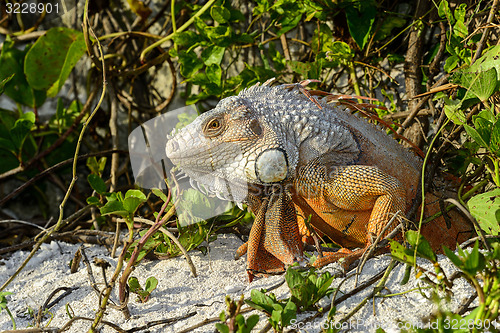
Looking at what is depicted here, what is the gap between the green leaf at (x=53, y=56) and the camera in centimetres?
394

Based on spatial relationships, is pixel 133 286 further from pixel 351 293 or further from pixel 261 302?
pixel 351 293

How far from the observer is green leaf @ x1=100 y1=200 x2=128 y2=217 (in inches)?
80.5

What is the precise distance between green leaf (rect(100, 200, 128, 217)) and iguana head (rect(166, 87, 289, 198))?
0.35 metres

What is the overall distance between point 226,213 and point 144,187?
0.72 meters

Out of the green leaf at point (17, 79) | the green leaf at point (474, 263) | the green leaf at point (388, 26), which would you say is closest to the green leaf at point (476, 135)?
the green leaf at point (474, 263)

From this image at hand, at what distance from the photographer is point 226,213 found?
283 cm

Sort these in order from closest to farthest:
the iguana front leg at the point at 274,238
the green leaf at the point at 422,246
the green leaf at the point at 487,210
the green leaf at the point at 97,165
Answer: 1. the green leaf at the point at 422,246
2. the green leaf at the point at 487,210
3. the iguana front leg at the point at 274,238
4. the green leaf at the point at 97,165

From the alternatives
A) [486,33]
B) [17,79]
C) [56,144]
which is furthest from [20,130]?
[486,33]

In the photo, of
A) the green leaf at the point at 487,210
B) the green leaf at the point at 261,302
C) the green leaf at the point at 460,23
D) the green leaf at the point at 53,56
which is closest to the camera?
the green leaf at the point at 261,302

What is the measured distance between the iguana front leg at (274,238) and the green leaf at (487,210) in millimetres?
796

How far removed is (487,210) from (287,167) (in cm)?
84

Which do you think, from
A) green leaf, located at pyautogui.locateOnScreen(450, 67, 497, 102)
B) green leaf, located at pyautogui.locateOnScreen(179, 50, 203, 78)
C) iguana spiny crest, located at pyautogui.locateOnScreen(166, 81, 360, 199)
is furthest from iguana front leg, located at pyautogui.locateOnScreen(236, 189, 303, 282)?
green leaf, located at pyautogui.locateOnScreen(179, 50, 203, 78)

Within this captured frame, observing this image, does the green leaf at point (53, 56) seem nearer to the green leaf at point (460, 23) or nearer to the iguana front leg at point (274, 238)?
the iguana front leg at point (274, 238)

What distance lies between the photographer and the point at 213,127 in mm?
2314
